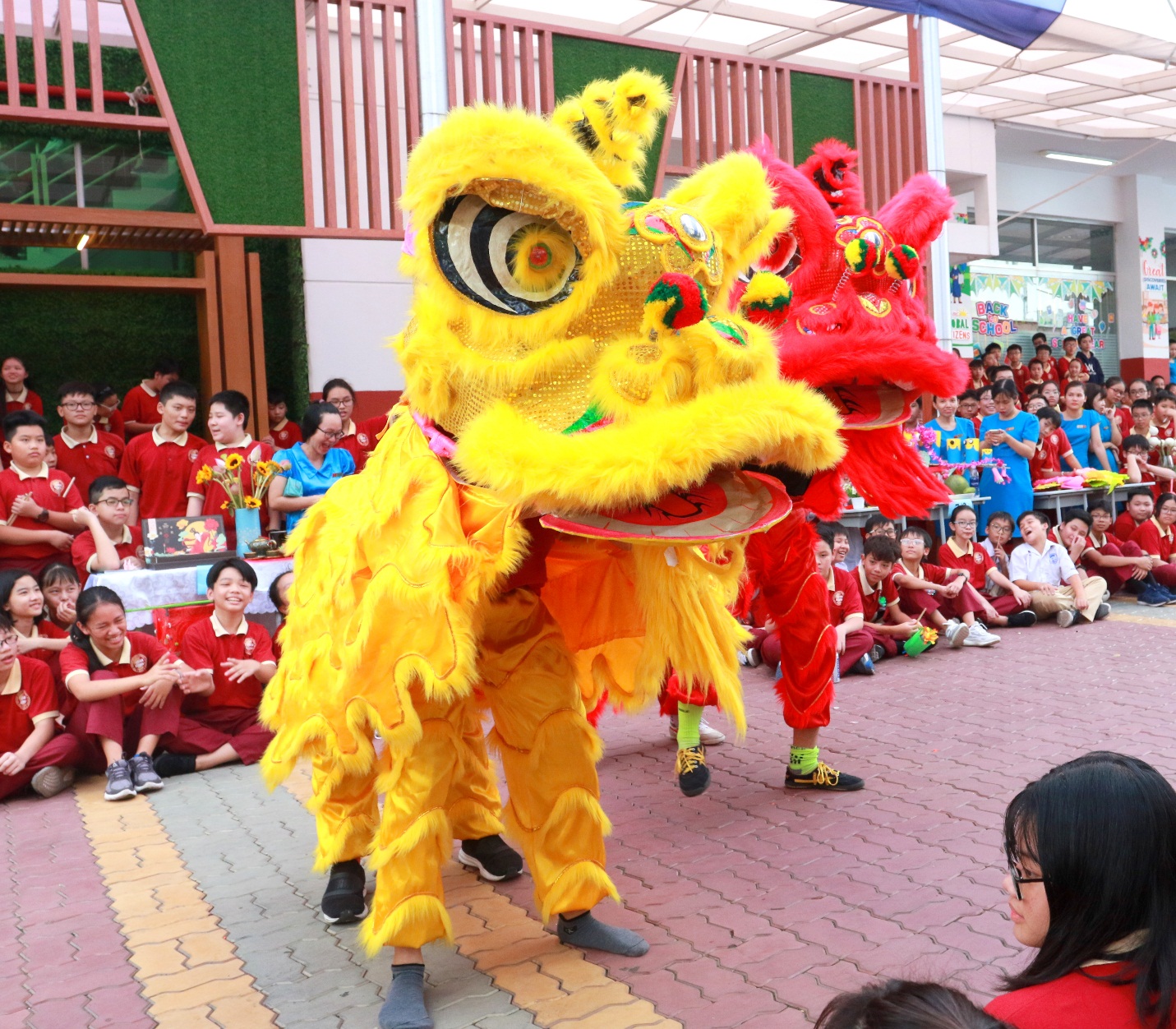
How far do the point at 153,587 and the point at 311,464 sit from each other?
1.23 metres

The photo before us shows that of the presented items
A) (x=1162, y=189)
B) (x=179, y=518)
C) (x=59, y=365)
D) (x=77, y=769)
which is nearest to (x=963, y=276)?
(x=1162, y=189)

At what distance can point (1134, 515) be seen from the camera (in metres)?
8.91

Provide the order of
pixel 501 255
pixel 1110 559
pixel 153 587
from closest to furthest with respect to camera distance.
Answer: pixel 501 255 < pixel 153 587 < pixel 1110 559

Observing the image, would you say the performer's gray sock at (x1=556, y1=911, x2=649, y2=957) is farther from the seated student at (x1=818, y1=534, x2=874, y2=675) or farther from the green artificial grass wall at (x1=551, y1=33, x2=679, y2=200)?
the green artificial grass wall at (x1=551, y1=33, x2=679, y2=200)

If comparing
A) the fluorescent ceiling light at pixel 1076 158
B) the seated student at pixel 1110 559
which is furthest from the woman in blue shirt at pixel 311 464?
the fluorescent ceiling light at pixel 1076 158

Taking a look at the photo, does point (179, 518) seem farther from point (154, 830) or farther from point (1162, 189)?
point (1162, 189)

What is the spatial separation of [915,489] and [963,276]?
12302 millimetres

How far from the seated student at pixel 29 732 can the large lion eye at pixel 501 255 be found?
10.4 ft

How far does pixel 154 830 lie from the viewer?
4.15 metres

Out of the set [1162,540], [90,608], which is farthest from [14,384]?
[1162,540]

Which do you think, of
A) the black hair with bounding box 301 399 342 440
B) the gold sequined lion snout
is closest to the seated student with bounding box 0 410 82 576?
the black hair with bounding box 301 399 342 440

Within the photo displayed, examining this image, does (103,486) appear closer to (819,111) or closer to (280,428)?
(280,428)

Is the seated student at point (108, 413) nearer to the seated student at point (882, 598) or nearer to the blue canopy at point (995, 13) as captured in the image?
the seated student at point (882, 598)

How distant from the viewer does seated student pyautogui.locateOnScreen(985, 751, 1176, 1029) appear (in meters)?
1.36
